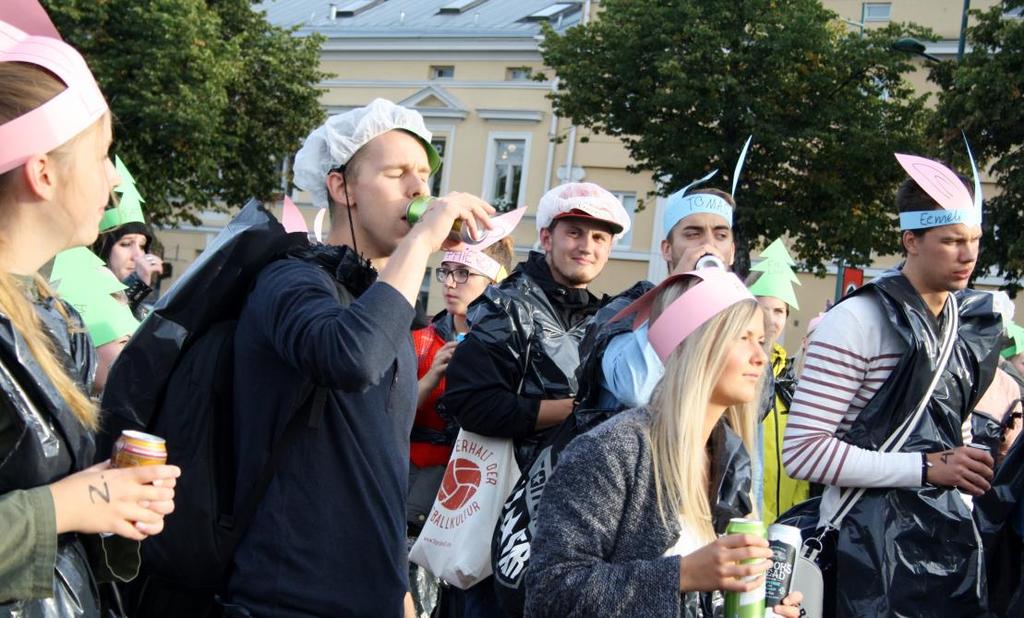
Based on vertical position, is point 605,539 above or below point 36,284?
below

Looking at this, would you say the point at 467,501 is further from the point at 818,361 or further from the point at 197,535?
the point at 197,535

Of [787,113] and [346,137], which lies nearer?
[346,137]

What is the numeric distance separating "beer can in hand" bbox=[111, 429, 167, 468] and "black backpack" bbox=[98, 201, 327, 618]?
627 mm

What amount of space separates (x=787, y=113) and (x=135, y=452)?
92.5 ft

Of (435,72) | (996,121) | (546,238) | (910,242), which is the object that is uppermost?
(435,72)

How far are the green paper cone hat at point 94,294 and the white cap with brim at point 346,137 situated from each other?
192 centimetres

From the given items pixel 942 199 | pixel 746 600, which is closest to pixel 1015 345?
pixel 942 199

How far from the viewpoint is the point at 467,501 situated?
507 centimetres

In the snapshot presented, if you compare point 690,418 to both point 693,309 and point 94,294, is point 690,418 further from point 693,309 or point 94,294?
point 94,294

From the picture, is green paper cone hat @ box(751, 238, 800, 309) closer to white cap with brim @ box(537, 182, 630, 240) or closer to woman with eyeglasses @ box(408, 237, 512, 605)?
woman with eyeglasses @ box(408, 237, 512, 605)

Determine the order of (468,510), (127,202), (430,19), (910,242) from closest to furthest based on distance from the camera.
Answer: (910,242), (468,510), (127,202), (430,19)

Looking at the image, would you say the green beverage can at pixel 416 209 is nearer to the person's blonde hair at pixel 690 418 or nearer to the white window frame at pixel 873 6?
the person's blonde hair at pixel 690 418

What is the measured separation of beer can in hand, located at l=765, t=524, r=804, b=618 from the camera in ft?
9.89

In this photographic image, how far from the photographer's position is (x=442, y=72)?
4353 centimetres
